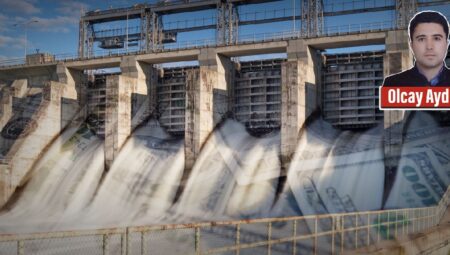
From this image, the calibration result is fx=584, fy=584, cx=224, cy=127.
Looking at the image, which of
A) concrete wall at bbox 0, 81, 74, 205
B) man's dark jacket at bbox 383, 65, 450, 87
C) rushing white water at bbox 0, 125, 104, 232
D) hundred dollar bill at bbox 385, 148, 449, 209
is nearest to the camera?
hundred dollar bill at bbox 385, 148, 449, 209

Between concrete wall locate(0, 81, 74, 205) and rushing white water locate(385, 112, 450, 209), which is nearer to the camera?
rushing white water locate(385, 112, 450, 209)

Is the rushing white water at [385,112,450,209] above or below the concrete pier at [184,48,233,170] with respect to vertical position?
below

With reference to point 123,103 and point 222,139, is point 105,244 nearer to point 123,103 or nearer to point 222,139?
point 222,139

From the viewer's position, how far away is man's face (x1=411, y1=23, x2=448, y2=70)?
104 feet

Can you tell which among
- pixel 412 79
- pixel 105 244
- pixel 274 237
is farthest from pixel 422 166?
Result: pixel 105 244

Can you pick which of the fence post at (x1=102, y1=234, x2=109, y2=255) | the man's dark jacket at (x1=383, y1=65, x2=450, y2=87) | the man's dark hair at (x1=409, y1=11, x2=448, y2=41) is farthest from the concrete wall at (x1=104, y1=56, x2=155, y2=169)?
the fence post at (x1=102, y1=234, x2=109, y2=255)

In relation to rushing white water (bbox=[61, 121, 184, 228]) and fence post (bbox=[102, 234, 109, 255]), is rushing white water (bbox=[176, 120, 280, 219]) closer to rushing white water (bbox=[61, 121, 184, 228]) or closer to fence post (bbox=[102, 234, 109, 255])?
rushing white water (bbox=[61, 121, 184, 228])

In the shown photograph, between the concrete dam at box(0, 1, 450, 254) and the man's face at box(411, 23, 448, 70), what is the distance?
2.79ft

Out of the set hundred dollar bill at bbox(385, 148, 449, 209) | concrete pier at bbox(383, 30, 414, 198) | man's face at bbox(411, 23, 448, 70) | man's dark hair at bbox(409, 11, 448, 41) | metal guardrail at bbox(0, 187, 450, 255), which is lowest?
metal guardrail at bbox(0, 187, 450, 255)

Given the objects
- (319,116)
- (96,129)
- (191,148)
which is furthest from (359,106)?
(96,129)

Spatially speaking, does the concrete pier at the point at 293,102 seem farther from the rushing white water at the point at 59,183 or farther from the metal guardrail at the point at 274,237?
the rushing white water at the point at 59,183

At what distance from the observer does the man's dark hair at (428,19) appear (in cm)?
3175

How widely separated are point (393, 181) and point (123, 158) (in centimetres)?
1709

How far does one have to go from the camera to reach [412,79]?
103 ft
